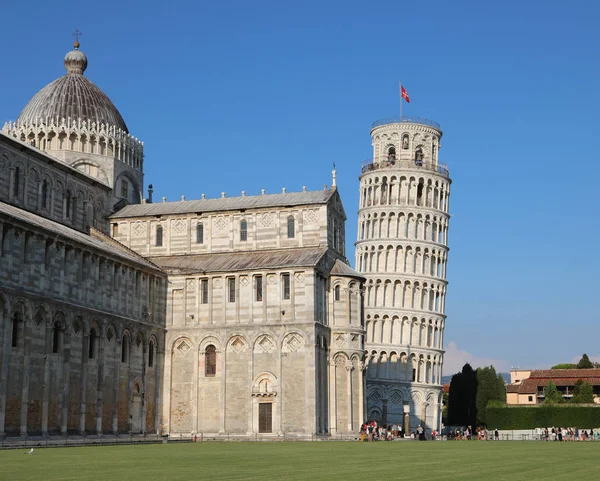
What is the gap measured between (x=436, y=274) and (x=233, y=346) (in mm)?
40560

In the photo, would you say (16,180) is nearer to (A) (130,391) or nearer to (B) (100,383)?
(B) (100,383)

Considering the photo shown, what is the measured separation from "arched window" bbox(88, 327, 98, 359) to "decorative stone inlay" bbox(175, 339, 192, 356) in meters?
8.58

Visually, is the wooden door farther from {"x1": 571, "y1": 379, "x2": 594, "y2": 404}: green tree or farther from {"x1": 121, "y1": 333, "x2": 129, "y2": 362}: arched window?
{"x1": 571, "y1": 379, "x2": 594, "y2": 404}: green tree

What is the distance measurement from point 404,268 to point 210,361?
3794 centimetres

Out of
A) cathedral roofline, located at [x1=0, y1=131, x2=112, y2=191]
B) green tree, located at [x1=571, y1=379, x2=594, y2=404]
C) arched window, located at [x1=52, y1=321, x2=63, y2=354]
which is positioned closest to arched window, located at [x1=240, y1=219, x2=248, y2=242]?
cathedral roofline, located at [x1=0, y1=131, x2=112, y2=191]

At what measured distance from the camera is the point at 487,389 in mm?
98250

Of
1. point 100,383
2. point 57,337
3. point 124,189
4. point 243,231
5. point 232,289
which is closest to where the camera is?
point 57,337

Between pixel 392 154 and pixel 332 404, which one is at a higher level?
pixel 392 154

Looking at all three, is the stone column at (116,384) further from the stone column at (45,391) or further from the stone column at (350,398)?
the stone column at (350,398)

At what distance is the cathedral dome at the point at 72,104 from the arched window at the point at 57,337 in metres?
21.8

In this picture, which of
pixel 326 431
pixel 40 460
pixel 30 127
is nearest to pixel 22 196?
pixel 30 127

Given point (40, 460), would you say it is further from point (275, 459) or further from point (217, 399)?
point (217, 399)

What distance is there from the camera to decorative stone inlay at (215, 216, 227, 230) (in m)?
66.8

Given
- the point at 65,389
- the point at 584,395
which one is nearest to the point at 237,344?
the point at 65,389
